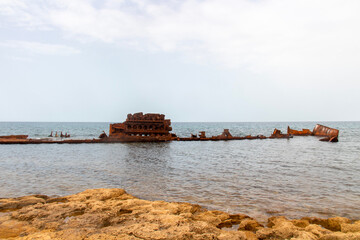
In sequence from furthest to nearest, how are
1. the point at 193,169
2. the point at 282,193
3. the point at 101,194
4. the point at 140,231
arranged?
the point at 193,169 → the point at 282,193 → the point at 101,194 → the point at 140,231

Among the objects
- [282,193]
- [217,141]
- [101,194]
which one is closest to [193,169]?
Result: [282,193]

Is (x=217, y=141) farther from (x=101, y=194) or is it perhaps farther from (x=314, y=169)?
(x=101, y=194)

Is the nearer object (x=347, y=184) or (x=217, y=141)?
(x=347, y=184)

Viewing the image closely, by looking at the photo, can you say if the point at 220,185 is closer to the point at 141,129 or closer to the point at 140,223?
the point at 140,223

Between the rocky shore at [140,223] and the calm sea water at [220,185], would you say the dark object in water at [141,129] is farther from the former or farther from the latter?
the rocky shore at [140,223]

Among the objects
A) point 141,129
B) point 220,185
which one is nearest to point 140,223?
point 220,185

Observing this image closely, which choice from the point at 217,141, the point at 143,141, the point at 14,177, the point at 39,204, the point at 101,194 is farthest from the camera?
the point at 217,141

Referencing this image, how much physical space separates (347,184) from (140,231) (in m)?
10.6

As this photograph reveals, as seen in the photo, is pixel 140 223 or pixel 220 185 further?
pixel 220 185

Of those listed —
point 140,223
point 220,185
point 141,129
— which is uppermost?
point 141,129

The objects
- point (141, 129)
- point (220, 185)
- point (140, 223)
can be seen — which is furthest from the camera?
point (141, 129)

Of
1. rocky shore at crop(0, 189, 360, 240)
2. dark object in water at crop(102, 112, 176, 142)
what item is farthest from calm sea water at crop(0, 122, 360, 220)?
dark object in water at crop(102, 112, 176, 142)

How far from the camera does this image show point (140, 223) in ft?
17.8

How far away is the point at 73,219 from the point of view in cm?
579
